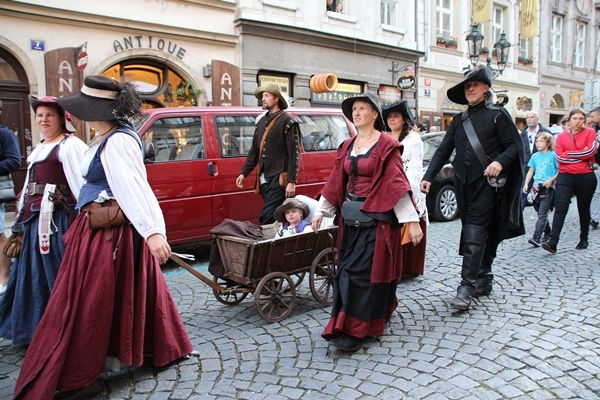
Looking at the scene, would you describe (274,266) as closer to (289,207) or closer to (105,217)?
(289,207)

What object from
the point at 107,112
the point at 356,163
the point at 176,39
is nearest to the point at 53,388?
the point at 107,112

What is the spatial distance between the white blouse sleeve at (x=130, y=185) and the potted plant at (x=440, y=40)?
18.3 meters

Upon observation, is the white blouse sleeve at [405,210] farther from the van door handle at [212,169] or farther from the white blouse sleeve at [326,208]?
the van door handle at [212,169]

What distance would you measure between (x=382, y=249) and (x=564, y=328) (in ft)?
5.49

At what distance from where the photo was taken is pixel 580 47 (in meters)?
26.6

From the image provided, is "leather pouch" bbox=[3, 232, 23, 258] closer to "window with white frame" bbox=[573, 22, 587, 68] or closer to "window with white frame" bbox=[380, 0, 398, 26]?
"window with white frame" bbox=[380, 0, 398, 26]

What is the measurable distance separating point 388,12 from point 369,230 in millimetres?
16213

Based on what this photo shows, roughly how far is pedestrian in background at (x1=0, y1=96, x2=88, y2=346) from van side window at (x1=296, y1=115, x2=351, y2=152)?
385 cm

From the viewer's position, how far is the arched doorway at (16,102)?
9812 mm

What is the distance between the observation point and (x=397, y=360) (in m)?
3.39

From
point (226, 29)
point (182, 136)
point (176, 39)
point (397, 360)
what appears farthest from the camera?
point (226, 29)

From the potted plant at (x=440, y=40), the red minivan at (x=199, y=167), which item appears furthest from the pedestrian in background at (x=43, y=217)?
the potted plant at (x=440, y=40)

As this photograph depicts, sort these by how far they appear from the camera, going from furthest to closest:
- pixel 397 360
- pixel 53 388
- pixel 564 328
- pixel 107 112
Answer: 1. pixel 564 328
2. pixel 397 360
3. pixel 107 112
4. pixel 53 388

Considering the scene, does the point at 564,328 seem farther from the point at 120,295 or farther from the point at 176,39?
the point at 176,39
